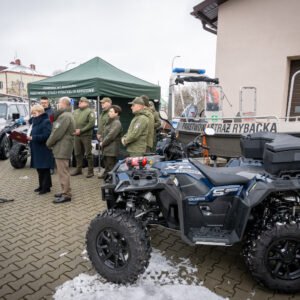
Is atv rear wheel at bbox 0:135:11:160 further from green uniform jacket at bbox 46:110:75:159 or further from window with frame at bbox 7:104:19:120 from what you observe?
green uniform jacket at bbox 46:110:75:159

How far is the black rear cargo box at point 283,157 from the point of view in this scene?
2576mm

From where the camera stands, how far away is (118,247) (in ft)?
9.19

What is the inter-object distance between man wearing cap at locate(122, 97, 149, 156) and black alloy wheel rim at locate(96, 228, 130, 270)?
2476mm

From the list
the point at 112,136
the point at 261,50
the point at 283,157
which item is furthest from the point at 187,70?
the point at 283,157

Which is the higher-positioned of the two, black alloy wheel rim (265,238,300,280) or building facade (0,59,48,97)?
building facade (0,59,48,97)

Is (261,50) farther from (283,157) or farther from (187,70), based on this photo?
(283,157)

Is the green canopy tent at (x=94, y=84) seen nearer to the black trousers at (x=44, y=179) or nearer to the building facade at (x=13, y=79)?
the black trousers at (x=44, y=179)

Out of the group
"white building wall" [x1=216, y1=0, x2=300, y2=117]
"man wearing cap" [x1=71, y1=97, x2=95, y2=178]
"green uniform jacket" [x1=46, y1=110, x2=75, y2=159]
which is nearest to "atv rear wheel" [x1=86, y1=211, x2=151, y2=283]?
"green uniform jacket" [x1=46, y1=110, x2=75, y2=159]

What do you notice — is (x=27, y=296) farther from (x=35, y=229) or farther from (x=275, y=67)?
(x=275, y=67)

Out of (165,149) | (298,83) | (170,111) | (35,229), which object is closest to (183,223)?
(165,149)

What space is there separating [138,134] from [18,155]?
Answer: 3.98m

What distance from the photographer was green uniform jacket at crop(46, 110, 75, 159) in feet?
16.0

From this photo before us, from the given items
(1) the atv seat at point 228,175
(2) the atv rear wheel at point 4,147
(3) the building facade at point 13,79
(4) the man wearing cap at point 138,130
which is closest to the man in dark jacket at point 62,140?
(4) the man wearing cap at point 138,130

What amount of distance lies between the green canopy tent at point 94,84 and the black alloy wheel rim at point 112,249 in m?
5.13
